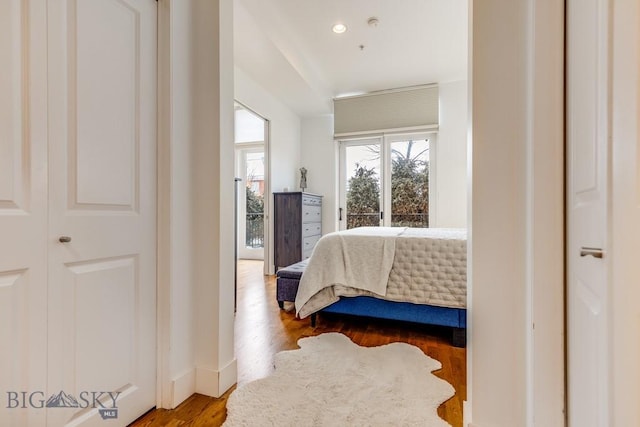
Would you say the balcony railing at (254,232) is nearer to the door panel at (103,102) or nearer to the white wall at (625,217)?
the door panel at (103,102)

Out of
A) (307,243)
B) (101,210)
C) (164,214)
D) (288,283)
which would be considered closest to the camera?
(101,210)

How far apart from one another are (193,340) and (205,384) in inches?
9.0

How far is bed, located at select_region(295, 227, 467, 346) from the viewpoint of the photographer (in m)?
2.06

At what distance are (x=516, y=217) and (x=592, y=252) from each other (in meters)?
0.36

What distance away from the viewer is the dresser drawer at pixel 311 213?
14.4 ft

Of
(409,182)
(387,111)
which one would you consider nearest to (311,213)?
(409,182)

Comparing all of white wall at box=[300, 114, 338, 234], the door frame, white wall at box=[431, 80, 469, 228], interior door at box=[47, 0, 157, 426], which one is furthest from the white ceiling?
the door frame

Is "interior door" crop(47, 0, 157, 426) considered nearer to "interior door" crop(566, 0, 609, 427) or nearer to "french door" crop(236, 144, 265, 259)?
"interior door" crop(566, 0, 609, 427)

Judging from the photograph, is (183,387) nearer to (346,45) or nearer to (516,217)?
(516,217)

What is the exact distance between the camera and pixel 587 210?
0.76m

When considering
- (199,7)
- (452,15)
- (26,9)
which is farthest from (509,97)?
(452,15)

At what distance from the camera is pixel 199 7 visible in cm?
154

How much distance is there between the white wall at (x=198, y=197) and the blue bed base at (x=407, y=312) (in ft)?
3.37

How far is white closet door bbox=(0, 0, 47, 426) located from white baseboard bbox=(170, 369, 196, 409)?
504 millimetres
